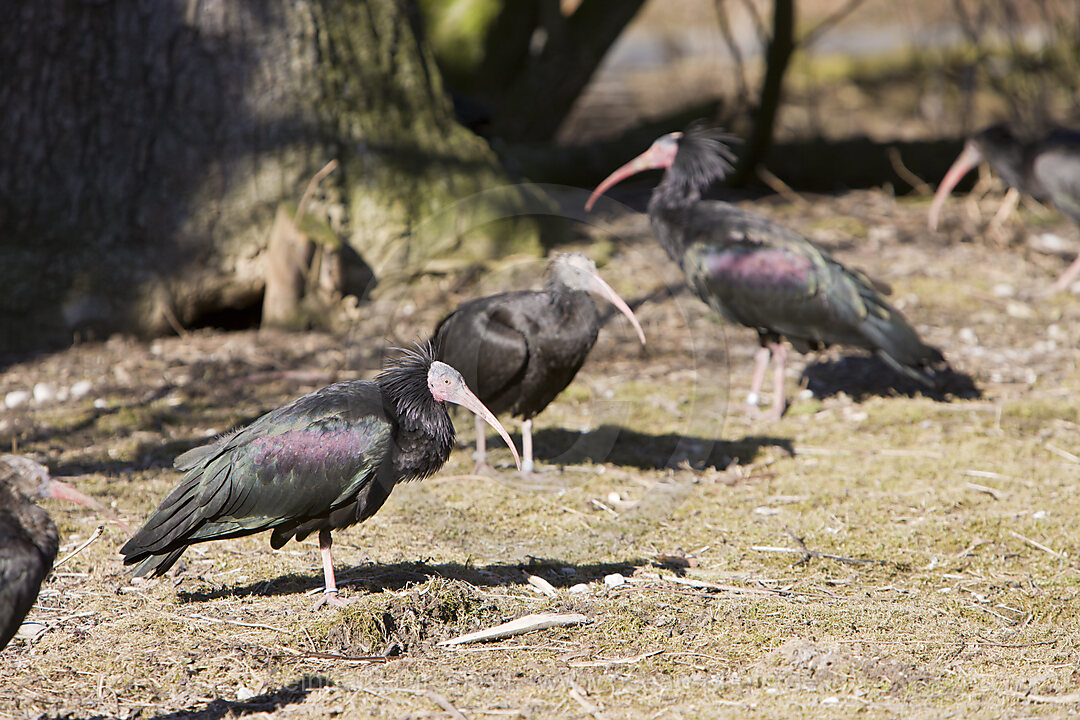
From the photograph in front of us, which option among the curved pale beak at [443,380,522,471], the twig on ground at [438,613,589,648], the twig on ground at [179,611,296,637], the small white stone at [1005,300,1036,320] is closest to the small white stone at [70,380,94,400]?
the twig on ground at [179,611,296,637]

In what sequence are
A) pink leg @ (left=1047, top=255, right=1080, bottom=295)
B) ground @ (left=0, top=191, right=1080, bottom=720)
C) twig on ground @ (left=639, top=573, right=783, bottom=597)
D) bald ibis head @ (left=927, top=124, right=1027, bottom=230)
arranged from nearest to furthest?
ground @ (left=0, top=191, right=1080, bottom=720), twig on ground @ (left=639, top=573, right=783, bottom=597), pink leg @ (left=1047, top=255, right=1080, bottom=295), bald ibis head @ (left=927, top=124, right=1027, bottom=230)

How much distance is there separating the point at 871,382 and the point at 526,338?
3025 millimetres

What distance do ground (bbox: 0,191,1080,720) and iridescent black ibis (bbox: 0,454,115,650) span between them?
0.44m

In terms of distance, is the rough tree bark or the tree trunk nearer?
the tree trunk

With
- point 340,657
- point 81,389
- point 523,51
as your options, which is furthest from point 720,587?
point 523,51

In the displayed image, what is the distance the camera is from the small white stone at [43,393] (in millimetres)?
6496

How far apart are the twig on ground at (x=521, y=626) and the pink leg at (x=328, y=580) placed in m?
0.48

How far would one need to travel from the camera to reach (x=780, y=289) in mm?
6551

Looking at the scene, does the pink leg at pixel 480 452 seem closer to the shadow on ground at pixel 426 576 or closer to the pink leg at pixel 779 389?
the shadow on ground at pixel 426 576

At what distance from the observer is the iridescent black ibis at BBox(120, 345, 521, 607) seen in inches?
152

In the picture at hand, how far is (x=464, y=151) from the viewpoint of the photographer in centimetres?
846

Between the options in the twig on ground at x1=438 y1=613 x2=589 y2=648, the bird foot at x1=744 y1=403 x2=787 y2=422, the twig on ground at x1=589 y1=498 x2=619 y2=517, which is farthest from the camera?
the bird foot at x1=744 y1=403 x2=787 y2=422

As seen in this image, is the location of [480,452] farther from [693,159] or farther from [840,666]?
[840,666]

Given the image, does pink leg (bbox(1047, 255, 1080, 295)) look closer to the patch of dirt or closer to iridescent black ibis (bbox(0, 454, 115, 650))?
the patch of dirt
